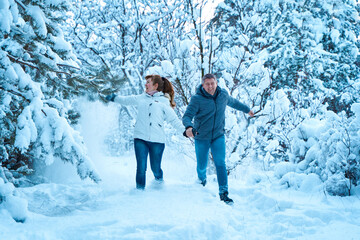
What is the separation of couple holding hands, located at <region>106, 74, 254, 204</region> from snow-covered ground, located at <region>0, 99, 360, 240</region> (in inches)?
15.5

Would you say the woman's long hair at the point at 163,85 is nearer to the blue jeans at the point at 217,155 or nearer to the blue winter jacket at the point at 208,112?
the blue winter jacket at the point at 208,112

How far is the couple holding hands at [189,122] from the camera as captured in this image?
3.88m

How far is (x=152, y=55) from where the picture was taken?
9031mm

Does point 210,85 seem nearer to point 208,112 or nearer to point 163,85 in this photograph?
point 208,112

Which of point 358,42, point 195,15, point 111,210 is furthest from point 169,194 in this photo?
point 358,42

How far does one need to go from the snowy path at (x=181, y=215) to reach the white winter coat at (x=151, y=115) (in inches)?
33.4

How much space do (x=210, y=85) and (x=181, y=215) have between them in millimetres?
1826

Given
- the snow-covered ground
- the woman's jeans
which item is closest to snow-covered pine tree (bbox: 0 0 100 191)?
the snow-covered ground

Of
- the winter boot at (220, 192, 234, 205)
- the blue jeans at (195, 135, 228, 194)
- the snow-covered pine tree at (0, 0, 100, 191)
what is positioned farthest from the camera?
the blue jeans at (195, 135, 228, 194)

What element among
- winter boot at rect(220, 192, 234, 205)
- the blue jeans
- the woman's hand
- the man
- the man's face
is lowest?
winter boot at rect(220, 192, 234, 205)

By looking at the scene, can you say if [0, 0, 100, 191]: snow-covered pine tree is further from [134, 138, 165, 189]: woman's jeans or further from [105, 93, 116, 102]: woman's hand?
[134, 138, 165, 189]: woman's jeans

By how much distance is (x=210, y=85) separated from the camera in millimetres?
3869

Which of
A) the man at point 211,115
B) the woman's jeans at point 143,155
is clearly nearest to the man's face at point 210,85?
the man at point 211,115

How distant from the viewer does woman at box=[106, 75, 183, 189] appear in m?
4.11
